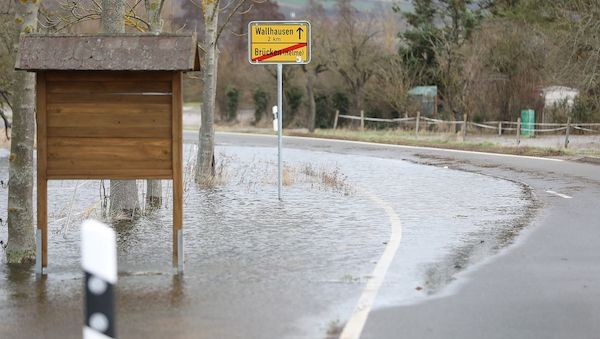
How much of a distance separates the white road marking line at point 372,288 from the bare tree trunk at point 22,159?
11.4 feet

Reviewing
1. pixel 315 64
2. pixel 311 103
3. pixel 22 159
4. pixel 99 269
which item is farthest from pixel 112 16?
pixel 315 64

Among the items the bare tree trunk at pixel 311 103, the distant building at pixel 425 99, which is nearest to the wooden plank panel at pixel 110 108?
the distant building at pixel 425 99

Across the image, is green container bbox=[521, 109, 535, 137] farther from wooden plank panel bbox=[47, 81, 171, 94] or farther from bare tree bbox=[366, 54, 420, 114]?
wooden plank panel bbox=[47, 81, 171, 94]

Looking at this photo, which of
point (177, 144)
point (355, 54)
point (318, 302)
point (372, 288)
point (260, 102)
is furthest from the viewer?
point (260, 102)

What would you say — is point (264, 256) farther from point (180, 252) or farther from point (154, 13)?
point (154, 13)

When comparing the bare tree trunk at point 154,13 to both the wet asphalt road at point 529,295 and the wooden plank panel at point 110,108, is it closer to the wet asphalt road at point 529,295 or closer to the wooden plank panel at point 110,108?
the wooden plank panel at point 110,108

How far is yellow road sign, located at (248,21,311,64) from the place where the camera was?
15219mm

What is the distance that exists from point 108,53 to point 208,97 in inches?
395

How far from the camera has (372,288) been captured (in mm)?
8039

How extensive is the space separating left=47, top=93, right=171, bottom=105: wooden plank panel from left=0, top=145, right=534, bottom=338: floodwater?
158cm

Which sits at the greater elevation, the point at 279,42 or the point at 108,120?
the point at 279,42

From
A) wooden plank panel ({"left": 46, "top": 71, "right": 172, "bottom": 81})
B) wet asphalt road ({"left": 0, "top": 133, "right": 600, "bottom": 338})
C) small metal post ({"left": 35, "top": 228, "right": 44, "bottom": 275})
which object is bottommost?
wet asphalt road ({"left": 0, "top": 133, "right": 600, "bottom": 338})

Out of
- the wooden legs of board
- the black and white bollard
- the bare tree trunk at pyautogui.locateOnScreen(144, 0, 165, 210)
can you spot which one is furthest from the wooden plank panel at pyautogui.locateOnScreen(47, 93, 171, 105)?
the bare tree trunk at pyautogui.locateOnScreen(144, 0, 165, 210)

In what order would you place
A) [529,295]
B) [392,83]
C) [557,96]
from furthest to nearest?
[392,83], [557,96], [529,295]
